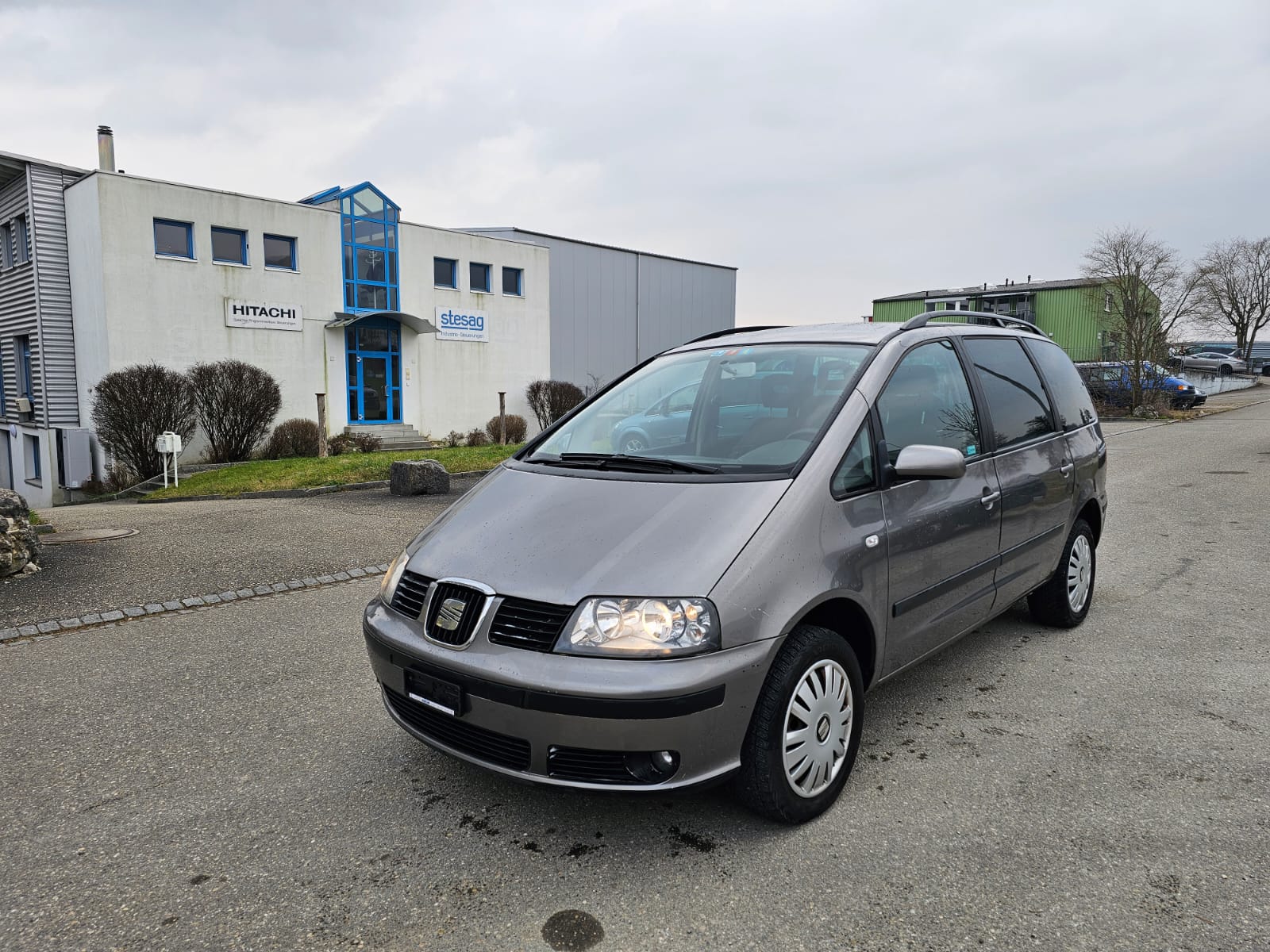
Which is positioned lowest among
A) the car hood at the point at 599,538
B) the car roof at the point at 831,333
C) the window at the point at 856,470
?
the car hood at the point at 599,538

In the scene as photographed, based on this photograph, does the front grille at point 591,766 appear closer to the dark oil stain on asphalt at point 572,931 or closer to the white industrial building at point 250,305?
the dark oil stain on asphalt at point 572,931

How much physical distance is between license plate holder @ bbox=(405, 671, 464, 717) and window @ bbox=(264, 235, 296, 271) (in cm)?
2257

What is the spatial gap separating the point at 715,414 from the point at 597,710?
162 cm

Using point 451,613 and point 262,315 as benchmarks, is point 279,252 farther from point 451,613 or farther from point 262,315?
point 451,613

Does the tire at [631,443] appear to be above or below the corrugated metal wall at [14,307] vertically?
below

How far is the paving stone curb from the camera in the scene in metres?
5.30

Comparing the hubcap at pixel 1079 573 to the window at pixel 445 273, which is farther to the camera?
the window at pixel 445 273

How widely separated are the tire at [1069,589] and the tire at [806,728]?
250cm

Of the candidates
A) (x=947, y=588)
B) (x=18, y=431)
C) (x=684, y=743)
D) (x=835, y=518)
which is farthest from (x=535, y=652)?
(x=18, y=431)

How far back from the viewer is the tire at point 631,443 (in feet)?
11.8

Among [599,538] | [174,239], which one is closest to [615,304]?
[174,239]

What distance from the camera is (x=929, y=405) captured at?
12.5ft

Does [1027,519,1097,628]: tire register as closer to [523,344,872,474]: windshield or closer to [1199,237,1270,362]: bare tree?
[523,344,872,474]: windshield

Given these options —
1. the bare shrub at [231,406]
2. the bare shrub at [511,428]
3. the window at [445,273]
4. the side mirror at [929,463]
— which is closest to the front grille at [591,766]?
the side mirror at [929,463]
